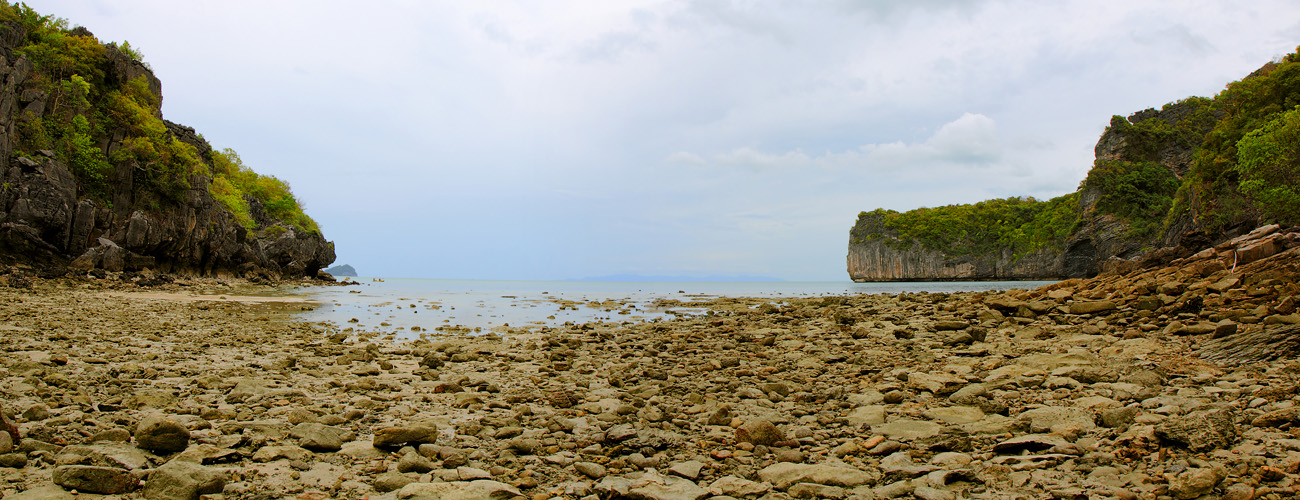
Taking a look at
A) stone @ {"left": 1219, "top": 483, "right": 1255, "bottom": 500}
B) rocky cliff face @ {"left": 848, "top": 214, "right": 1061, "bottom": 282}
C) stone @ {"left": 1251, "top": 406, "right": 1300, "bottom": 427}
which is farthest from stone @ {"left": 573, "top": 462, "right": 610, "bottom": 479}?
rocky cliff face @ {"left": 848, "top": 214, "right": 1061, "bottom": 282}

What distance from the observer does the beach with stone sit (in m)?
3.95

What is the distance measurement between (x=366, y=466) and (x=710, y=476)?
9.12ft

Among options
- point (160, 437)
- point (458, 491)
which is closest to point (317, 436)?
point (160, 437)

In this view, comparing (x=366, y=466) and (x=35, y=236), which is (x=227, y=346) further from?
(x=35, y=236)

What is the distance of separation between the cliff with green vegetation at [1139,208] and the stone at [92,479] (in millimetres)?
32453

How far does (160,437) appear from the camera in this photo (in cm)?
440

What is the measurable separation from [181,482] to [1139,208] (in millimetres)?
94675

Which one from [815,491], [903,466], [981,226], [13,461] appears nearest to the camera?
[13,461]

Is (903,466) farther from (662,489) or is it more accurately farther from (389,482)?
(389,482)

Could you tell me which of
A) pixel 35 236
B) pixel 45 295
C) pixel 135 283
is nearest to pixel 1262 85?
pixel 45 295

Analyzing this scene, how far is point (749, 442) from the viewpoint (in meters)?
5.19

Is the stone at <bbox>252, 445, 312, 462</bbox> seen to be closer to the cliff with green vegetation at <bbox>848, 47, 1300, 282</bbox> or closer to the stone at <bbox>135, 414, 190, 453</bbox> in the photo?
the stone at <bbox>135, 414, 190, 453</bbox>

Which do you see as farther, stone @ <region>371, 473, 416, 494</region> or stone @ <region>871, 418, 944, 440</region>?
stone @ <region>871, 418, 944, 440</region>

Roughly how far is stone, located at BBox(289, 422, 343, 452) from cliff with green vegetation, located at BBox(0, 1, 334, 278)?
3861 centimetres
